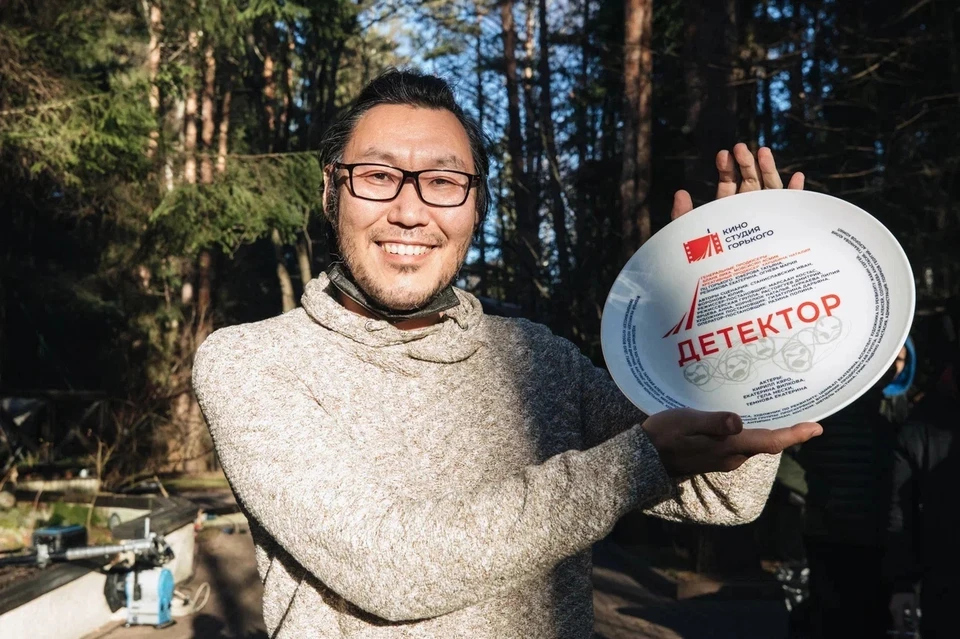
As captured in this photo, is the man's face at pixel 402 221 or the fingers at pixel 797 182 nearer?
the fingers at pixel 797 182

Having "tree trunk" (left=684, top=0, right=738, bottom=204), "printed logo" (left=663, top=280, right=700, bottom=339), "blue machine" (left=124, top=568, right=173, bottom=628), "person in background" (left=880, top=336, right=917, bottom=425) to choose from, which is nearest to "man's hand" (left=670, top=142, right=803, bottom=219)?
"printed logo" (left=663, top=280, right=700, bottom=339)

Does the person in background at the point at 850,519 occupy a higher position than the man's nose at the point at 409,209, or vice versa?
the man's nose at the point at 409,209

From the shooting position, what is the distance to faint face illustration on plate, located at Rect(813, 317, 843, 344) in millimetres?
1535

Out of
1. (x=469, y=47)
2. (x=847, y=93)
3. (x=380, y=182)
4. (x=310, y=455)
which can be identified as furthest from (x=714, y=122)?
(x=469, y=47)

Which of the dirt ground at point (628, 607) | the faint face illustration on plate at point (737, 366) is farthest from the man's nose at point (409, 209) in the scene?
the dirt ground at point (628, 607)

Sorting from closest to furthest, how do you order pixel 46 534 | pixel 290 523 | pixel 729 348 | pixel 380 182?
pixel 290 523
pixel 729 348
pixel 380 182
pixel 46 534

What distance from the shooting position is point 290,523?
1.37 meters

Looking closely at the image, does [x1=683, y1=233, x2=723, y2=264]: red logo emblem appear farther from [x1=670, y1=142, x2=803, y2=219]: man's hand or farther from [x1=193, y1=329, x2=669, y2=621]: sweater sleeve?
[x1=193, y1=329, x2=669, y2=621]: sweater sleeve

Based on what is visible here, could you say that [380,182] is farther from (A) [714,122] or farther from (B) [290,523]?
(A) [714,122]

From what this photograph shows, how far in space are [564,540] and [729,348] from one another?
56 centimetres

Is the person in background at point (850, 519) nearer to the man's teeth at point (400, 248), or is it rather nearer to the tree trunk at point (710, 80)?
the tree trunk at point (710, 80)

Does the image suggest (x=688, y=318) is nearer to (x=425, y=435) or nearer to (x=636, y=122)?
(x=425, y=435)

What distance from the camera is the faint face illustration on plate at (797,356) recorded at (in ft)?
5.04

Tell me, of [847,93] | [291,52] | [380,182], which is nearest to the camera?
[380,182]
